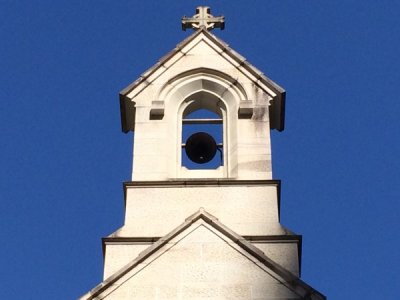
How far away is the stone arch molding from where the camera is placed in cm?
2009

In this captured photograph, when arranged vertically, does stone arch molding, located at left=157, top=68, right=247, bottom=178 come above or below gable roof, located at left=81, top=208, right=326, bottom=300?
above

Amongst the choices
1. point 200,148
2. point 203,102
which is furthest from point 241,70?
point 200,148

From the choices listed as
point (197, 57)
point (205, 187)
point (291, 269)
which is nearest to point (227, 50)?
point (197, 57)

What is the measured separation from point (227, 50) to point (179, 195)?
12.3 feet

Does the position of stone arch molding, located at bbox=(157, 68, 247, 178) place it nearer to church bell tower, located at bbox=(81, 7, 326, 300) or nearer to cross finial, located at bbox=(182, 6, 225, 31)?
church bell tower, located at bbox=(81, 7, 326, 300)

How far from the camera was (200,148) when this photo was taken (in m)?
21.0

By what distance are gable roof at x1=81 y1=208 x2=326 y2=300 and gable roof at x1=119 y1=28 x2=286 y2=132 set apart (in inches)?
162

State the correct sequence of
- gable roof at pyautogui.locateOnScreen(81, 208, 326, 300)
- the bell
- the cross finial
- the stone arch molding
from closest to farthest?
gable roof at pyautogui.locateOnScreen(81, 208, 326, 300) < the stone arch molding < the bell < the cross finial

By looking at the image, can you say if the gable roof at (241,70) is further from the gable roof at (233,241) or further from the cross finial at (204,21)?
the gable roof at (233,241)

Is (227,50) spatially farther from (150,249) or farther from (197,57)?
(150,249)

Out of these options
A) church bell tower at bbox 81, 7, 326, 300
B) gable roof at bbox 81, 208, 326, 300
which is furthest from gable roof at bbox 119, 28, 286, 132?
gable roof at bbox 81, 208, 326, 300

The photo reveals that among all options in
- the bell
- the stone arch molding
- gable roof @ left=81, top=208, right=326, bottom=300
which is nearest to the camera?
gable roof @ left=81, top=208, right=326, bottom=300

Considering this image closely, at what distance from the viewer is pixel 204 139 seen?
2114 cm

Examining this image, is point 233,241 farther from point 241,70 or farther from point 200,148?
point 241,70
